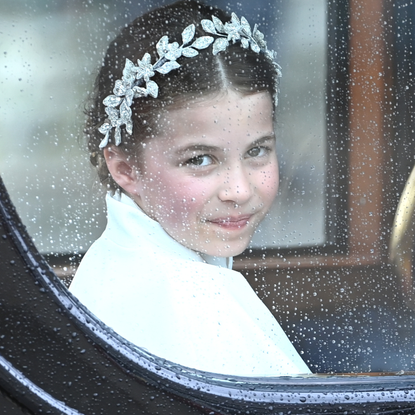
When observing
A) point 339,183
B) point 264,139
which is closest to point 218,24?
point 264,139

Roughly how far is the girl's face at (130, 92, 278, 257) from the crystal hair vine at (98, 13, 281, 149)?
38 millimetres

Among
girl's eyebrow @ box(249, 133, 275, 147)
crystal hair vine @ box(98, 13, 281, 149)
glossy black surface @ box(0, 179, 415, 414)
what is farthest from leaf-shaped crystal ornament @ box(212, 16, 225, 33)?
glossy black surface @ box(0, 179, 415, 414)

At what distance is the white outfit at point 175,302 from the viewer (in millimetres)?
518

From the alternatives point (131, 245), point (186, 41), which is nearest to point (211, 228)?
point (131, 245)

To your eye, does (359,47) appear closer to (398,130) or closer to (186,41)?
(398,130)

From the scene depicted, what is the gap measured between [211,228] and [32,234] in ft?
0.61

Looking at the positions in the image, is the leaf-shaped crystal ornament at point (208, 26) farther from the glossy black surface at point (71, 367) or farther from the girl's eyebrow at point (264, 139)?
the glossy black surface at point (71, 367)

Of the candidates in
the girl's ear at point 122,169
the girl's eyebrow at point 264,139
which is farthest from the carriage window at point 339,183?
the girl's ear at point 122,169

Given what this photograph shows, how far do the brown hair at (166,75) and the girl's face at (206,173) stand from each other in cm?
1

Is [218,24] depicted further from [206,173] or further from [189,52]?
[206,173]

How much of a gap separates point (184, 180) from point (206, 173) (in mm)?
23

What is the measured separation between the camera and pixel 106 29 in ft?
1.70

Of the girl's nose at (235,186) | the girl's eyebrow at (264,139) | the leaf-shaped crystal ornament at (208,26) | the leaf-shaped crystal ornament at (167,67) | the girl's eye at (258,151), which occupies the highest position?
the leaf-shaped crystal ornament at (208,26)

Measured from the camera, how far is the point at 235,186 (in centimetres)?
58
